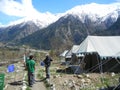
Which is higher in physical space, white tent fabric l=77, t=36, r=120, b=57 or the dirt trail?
white tent fabric l=77, t=36, r=120, b=57

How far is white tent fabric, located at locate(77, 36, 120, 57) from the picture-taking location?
120 ft

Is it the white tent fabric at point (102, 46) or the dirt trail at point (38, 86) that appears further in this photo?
the white tent fabric at point (102, 46)

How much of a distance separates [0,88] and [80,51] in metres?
19.9

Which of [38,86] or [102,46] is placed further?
[102,46]

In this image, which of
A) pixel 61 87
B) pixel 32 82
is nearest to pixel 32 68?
pixel 32 82

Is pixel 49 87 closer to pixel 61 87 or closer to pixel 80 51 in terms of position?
pixel 61 87

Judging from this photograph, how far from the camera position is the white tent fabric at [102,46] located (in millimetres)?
36456

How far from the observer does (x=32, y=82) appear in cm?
2305

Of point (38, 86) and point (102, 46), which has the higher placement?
point (102, 46)

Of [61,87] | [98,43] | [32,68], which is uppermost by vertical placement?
[98,43]

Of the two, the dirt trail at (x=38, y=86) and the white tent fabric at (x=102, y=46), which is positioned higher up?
the white tent fabric at (x=102, y=46)

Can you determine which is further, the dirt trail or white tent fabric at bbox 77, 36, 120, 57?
white tent fabric at bbox 77, 36, 120, 57

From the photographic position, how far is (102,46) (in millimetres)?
38219

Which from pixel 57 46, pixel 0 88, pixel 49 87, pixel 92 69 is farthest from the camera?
pixel 57 46
